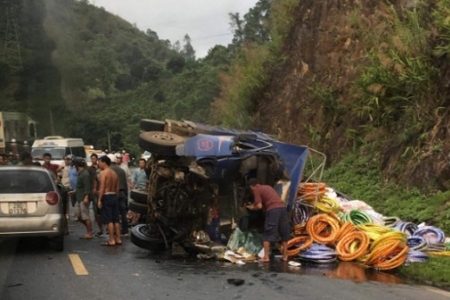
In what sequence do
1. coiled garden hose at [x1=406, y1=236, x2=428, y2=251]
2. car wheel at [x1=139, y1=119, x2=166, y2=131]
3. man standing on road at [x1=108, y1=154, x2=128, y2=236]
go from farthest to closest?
1. man standing on road at [x1=108, y1=154, x2=128, y2=236]
2. car wheel at [x1=139, y1=119, x2=166, y2=131]
3. coiled garden hose at [x1=406, y1=236, x2=428, y2=251]

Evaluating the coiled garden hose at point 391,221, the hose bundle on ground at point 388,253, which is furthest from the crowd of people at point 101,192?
the coiled garden hose at point 391,221

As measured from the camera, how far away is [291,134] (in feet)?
69.8

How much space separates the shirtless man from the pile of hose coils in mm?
3230

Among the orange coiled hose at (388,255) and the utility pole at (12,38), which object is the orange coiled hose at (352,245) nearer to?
the orange coiled hose at (388,255)

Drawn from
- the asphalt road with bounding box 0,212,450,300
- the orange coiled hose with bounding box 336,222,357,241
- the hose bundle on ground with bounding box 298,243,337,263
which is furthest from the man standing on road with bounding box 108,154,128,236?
the orange coiled hose with bounding box 336,222,357,241

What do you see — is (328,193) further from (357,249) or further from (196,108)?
(196,108)

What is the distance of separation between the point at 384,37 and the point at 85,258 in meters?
10.8

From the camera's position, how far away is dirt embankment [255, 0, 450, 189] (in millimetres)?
13383

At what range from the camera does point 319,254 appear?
33.3 feet

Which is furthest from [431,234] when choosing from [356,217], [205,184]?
[205,184]

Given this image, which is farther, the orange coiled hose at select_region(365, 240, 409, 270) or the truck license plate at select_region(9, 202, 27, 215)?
the truck license plate at select_region(9, 202, 27, 215)

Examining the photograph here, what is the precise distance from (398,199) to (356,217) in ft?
6.01

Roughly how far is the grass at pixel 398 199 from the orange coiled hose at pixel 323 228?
1494 millimetres

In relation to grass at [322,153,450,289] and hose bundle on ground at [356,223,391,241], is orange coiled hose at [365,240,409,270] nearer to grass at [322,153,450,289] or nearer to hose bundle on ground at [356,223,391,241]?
grass at [322,153,450,289]
